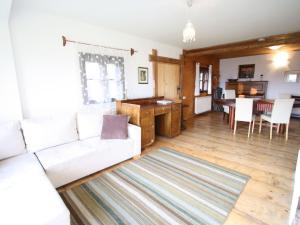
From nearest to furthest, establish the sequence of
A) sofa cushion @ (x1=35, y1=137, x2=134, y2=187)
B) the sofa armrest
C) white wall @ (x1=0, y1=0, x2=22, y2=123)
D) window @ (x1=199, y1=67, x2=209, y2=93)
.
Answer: sofa cushion @ (x1=35, y1=137, x2=134, y2=187) → white wall @ (x1=0, y1=0, x2=22, y2=123) → the sofa armrest → window @ (x1=199, y1=67, x2=209, y2=93)

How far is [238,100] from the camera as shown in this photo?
399 cm

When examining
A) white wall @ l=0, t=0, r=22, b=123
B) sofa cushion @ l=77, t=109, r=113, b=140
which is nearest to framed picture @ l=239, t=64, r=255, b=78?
sofa cushion @ l=77, t=109, r=113, b=140

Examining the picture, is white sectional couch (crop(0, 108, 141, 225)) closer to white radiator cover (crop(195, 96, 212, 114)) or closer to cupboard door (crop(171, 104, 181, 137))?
cupboard door (crop(171, 104, 181, 137))

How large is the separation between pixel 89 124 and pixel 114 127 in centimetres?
41

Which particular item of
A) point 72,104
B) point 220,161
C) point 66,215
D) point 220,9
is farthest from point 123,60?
point 66,215

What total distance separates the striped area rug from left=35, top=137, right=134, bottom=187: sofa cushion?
0.54 ft

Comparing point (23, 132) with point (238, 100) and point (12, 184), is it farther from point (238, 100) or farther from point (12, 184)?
point (238, 100)

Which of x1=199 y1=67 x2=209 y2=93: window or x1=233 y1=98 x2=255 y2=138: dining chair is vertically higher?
x1=199 y1=67 x2=209 y2=93: window

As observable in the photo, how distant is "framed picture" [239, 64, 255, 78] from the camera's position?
668 cm

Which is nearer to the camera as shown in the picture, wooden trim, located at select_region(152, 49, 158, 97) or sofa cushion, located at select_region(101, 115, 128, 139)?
sofa cushion, located at select_region(101, 115, 128, 139)

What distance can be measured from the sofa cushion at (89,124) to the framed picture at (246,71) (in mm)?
6481

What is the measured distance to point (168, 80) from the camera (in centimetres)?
475

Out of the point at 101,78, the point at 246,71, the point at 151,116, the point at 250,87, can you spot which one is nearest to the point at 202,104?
the point at 250,87

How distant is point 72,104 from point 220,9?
280 centimetres
